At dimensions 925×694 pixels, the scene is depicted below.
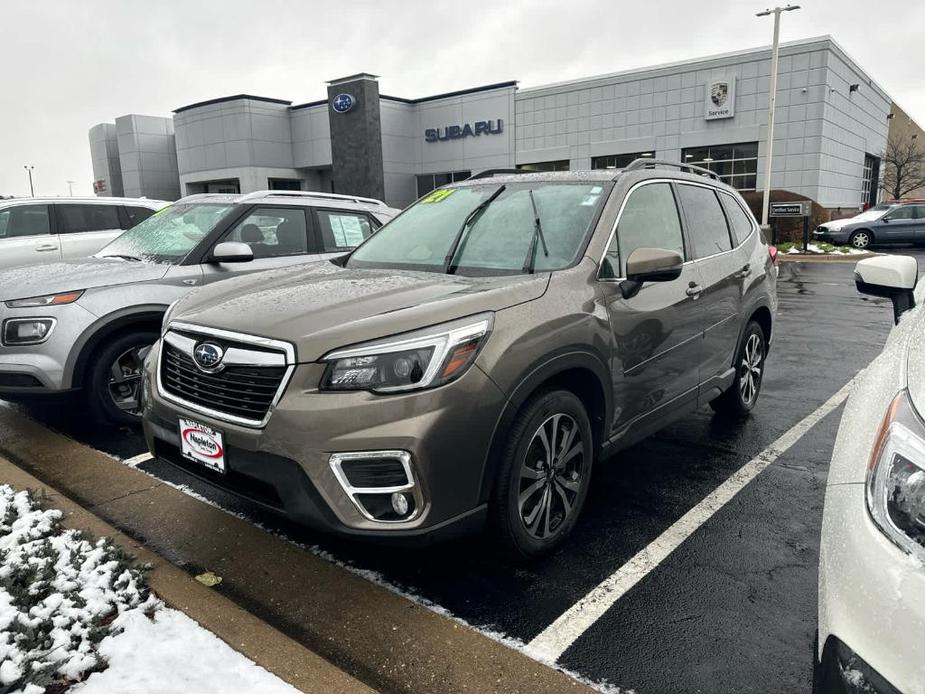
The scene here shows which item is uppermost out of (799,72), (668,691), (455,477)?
(799,72)

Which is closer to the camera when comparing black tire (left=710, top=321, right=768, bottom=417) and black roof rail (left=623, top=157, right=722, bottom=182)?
black roof rail (left=623, top=157, right=722, bottom=182)

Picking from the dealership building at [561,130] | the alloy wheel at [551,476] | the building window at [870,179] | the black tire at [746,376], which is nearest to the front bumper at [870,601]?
the alloy wheel at [551,476]

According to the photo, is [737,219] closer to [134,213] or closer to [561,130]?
[134,213]

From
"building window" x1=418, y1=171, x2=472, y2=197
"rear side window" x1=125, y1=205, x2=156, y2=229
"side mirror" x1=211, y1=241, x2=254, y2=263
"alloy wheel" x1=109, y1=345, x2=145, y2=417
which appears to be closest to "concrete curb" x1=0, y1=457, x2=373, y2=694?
"alloy wheel" x1=109, y1=345, x2=145, y2=417

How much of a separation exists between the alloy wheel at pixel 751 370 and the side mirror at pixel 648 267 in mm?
1923

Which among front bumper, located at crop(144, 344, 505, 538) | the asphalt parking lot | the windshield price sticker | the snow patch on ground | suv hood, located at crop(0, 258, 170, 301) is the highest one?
the windshield price sticker

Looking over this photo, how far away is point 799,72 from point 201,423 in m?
28.7

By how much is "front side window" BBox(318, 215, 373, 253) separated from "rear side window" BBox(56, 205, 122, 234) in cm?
429

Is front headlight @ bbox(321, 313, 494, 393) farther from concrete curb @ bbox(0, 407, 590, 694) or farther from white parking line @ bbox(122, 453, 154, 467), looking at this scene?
white parking line @ bbox(122, 453, 154, 467)

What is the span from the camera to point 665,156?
29.2 m

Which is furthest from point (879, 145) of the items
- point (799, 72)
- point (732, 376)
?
point (732, 376)

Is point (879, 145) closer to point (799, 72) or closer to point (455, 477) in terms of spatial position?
point (799, 72)

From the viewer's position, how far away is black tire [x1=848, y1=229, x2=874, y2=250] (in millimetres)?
23094

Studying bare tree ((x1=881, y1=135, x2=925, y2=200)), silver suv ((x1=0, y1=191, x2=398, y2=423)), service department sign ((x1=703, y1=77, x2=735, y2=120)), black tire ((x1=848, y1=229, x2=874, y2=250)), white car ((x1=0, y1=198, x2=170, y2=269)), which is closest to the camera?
silver suv ((x1=0, y1=191, x2=398, y2=423))
